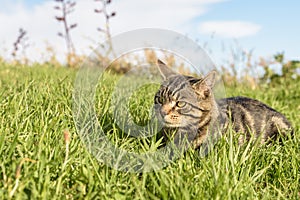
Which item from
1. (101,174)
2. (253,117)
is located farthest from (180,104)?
Result: (101,174)

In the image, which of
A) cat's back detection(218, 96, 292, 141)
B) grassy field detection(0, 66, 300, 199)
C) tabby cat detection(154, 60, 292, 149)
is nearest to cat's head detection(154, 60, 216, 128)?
tabby cat detection(154, 60, 292, 149)

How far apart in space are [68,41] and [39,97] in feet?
26.1

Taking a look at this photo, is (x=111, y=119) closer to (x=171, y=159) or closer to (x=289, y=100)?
(x=171, y=159)

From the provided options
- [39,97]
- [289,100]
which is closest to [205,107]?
[39,97]

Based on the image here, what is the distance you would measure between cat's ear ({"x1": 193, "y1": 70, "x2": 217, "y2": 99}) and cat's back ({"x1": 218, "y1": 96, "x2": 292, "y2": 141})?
29 centimetres

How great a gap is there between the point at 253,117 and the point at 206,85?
33.9 inches

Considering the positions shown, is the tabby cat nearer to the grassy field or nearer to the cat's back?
the cat's back

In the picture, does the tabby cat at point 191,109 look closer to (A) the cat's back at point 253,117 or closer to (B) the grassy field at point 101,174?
(A) the cat's back at point 253,117

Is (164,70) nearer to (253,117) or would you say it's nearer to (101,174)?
(253,117)

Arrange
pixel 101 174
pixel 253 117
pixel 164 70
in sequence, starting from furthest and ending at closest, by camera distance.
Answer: pixel 253 117, pixel 164 70, pixel 101 174

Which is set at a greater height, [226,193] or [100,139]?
[100,139]

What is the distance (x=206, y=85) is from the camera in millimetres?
3494

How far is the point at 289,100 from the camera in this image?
7023 mm

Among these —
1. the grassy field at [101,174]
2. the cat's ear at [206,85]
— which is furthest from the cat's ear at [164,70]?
the grassy field at [101,174]
